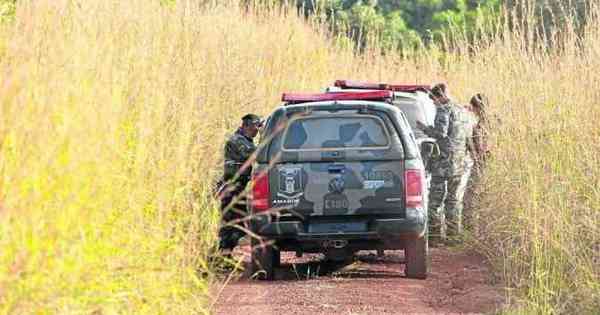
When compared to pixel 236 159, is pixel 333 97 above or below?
above

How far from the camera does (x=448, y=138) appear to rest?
1823cm

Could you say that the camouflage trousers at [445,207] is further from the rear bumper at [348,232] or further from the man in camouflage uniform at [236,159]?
the rear bumper at [348,232]

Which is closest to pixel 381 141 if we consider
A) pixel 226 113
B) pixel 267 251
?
pixel 267 251

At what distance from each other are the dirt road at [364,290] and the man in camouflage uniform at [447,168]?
141cm

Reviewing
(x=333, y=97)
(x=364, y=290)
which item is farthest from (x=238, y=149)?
(x=364, y=290)

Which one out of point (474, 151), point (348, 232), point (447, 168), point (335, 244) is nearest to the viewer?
point (348, 232)

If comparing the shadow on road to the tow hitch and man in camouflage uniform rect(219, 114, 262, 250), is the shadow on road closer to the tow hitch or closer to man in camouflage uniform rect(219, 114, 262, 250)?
man in camouflage uniform rect(219, 114, 262, 250)

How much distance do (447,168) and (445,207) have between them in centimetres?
59

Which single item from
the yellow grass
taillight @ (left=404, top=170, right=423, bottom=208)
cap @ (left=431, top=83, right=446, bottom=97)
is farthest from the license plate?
cap @ (left=431, top=83, right=446, bottom=97)

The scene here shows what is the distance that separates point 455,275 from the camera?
14.9m

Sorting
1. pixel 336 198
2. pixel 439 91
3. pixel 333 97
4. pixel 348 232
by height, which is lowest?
pixel 348 232

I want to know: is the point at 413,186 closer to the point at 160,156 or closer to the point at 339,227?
the point at 339,227

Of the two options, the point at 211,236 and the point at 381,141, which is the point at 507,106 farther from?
the point at 211,236

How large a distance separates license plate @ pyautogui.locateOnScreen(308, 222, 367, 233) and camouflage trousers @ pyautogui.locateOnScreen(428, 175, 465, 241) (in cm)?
412
